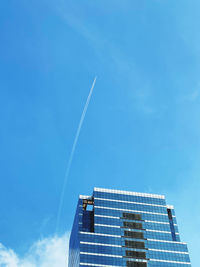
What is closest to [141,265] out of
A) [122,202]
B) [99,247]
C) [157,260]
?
[157,260]

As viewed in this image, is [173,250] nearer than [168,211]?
Yes

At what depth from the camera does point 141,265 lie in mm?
161250

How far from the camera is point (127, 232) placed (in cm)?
17100

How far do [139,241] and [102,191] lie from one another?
31.1 m

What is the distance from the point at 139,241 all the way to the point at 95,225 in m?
21.2

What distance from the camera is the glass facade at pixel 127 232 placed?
16088 centimetres

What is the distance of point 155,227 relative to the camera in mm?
177750

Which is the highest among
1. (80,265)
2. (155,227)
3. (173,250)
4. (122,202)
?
(122,202)

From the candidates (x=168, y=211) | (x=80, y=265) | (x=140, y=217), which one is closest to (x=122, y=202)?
(x=140, y=217)

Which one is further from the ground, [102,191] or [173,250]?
[102,191]

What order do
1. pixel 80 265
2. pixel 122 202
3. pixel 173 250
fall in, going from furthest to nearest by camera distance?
pixel 122 202 → pixel 173 250 → pixel 80 265

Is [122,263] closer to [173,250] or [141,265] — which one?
[141,265]

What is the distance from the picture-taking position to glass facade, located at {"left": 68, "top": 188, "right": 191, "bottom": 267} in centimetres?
16088

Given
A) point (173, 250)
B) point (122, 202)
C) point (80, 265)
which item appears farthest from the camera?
point (122, 202)
